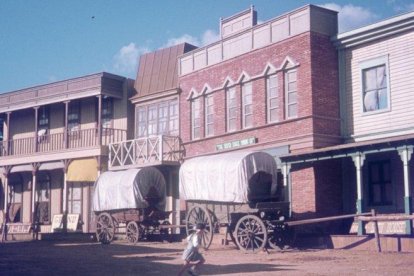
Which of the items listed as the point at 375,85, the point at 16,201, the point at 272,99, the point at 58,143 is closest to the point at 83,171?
the point at 58,143

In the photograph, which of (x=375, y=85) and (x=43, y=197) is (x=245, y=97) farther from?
(x=43, y=197)

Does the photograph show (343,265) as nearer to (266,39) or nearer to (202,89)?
(266,39)

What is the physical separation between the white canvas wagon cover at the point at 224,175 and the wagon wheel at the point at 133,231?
3.35 metres

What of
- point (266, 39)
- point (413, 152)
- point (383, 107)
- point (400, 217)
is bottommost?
point (400, 217)

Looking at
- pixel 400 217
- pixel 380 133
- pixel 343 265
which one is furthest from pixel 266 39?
pixel 343 265

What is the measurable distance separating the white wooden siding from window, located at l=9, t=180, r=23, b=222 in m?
20.6

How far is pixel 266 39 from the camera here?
72.7 feet

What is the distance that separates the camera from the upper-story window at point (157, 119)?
27406mm

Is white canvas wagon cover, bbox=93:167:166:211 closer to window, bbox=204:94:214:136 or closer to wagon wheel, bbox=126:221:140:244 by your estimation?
wagon wheel, bbox=126:221:140:244

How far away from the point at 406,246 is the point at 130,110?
17.4m

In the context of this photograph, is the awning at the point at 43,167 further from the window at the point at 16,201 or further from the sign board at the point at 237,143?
the sign board at the point at 237,143

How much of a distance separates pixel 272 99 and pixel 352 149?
4744 millimetres

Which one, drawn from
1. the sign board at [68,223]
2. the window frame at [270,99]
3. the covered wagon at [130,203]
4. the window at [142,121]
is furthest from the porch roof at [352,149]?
the sign board at [68,223]

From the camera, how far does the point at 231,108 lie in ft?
78.1
